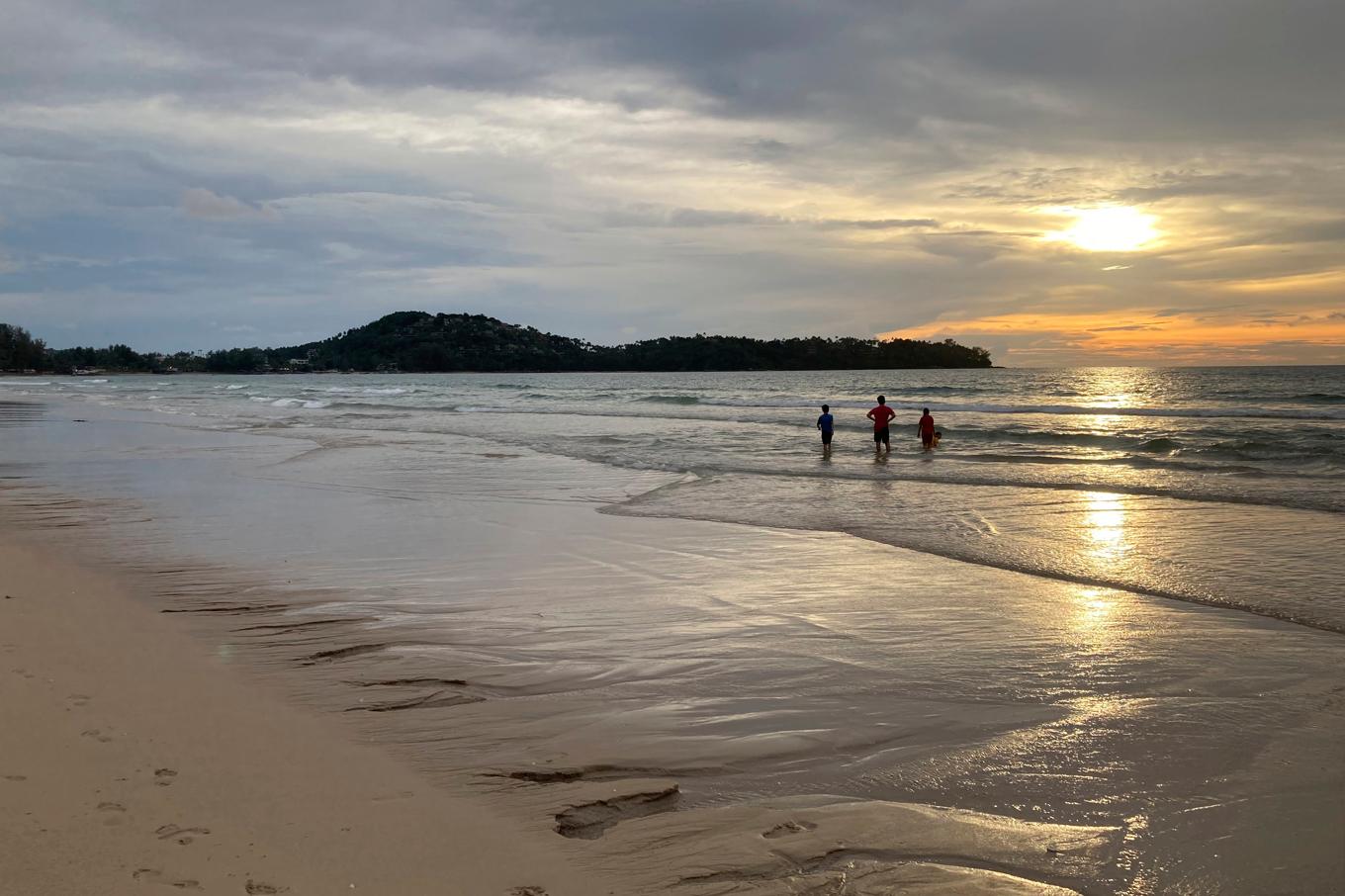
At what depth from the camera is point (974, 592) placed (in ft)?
26.9

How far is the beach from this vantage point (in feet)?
11.2

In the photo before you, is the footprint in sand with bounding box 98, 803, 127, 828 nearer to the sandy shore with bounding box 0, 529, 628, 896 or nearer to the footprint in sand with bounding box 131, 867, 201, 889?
the sandy shore with bounding box 0, 529, 628, 896

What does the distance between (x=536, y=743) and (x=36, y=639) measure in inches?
144

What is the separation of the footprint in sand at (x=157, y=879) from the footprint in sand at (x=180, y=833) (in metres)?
0.19

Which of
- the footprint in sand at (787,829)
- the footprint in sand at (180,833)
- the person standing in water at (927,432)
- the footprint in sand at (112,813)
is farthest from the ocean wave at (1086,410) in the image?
the footprint in sand at (112,813)

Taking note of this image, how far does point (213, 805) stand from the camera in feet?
11.8

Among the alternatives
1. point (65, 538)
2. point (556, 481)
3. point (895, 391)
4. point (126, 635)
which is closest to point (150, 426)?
point (556, 481)

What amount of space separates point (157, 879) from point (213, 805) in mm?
563

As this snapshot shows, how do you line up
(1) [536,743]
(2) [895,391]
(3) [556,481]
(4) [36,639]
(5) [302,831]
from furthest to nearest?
(2) [895,391] → (3) [556,481] → (4) [36,639] → (1) [536,743] → (5) [302,831]

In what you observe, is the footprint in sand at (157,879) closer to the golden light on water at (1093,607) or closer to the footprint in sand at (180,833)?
the footprint in sand at (180,833)

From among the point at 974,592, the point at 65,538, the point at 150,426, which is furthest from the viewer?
the point at 150,426

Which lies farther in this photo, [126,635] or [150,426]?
[150,426]

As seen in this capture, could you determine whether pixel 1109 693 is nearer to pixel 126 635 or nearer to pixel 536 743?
pixel 536 743

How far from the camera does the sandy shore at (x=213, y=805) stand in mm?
3121
